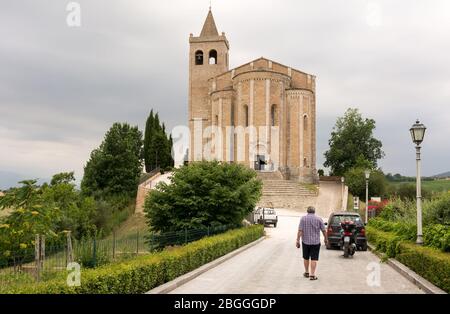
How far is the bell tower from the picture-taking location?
62000 millimetres

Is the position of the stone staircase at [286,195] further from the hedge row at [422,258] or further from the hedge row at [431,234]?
the hedge row at [422,258]

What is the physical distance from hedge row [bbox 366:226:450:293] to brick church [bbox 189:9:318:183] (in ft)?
120

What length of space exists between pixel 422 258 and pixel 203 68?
54056 millimetres

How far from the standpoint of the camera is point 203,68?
2454 inches

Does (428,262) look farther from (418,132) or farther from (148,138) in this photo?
(148,138)

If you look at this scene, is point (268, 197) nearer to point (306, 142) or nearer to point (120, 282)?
point (306, 142)

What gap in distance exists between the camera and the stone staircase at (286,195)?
43625 millimetres

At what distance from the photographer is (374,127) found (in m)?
68.1

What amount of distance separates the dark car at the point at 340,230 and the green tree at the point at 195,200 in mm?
3689

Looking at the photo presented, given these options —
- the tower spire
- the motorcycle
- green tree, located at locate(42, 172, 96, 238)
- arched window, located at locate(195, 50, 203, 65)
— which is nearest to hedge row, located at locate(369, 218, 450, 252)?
the motorcycle

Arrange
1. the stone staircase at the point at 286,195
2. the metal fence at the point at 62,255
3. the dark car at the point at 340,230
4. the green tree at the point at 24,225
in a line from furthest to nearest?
the stone staircase at the point at 286,195 → the dark car at the point at 340,230 → the green tree at the point at 24,225 → the metal fence at the point at 62,255

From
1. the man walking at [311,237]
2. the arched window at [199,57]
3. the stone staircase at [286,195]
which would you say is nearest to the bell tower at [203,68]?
the arched window at [199,57]

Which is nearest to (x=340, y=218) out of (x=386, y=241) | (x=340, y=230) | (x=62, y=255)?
(x=340, y=230)
